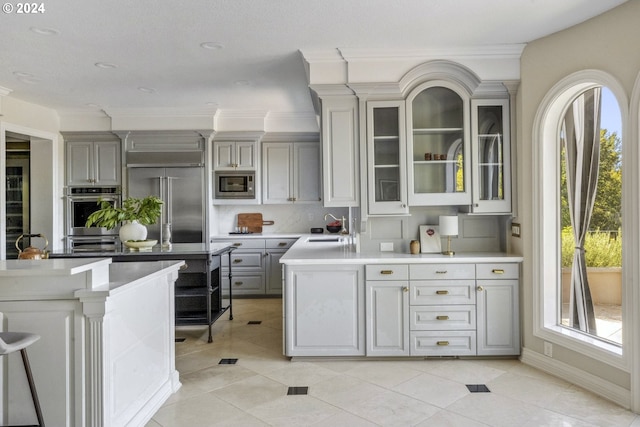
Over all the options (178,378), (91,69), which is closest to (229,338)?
(178,378)

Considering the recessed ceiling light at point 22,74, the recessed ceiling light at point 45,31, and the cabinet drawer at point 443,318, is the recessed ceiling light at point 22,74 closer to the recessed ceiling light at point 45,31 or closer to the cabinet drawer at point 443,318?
the recessed ceiling light at point 45,31

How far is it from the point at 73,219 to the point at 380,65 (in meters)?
4.67

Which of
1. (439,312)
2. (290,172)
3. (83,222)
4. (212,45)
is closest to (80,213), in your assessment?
(83,222)

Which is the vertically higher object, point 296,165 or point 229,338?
point 296,165

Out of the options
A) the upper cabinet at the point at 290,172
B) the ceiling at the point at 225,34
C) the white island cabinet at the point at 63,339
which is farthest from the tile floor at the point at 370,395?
the upper cabinet at the point at 290,172

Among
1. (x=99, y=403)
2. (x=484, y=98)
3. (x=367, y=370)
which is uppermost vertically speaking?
(x=484, y=98)

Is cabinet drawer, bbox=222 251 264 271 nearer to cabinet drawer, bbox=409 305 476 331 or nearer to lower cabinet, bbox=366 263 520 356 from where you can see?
lower cabinet, bbox=366 263 520 356

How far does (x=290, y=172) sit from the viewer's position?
621cm

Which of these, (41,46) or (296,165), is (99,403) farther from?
(296,165)

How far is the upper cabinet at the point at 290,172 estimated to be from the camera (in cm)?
619

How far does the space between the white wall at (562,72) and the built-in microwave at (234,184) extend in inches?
145

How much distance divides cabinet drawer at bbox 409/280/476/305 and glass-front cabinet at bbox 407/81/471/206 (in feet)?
2.26

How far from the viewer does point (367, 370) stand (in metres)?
3.33

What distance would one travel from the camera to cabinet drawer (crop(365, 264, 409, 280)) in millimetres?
3471
